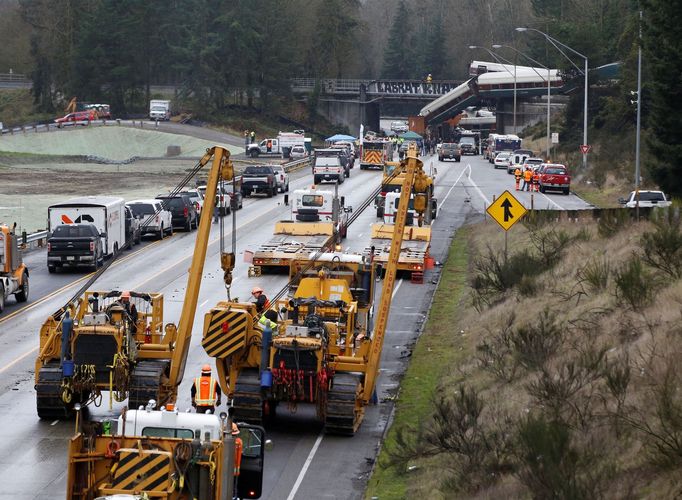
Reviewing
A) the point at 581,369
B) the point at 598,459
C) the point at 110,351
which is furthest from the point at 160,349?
the point at 598,459

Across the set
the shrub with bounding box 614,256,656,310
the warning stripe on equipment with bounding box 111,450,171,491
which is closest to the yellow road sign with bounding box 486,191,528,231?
the shrub with bounding box 614,256,656,310

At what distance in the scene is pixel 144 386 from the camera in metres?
22.7

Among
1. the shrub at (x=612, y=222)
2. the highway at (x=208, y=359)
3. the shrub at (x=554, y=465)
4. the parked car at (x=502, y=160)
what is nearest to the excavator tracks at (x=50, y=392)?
the highway at (x=208, y=359)

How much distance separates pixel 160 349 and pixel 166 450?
1021cm

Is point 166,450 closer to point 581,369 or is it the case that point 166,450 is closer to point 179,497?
point 179,497

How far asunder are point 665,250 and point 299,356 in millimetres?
10458

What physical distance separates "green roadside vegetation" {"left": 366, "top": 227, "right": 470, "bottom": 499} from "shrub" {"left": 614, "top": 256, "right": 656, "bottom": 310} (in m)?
4.13

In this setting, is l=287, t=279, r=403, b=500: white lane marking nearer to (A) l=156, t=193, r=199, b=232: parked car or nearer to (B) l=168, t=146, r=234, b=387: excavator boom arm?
(B) l=168, t=146, r=234, b=387: excavator boom arm

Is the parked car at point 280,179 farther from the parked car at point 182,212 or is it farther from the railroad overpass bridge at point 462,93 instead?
the railroad overpass bridge at point 462,93

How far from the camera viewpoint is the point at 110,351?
2242cm

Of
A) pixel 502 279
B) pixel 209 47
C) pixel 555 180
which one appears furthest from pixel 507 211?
pixel 209 47

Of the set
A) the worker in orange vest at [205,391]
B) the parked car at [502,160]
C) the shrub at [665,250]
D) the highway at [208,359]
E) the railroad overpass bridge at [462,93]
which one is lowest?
the highway at [208,359]

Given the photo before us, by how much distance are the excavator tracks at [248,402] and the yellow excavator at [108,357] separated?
1.41 metres

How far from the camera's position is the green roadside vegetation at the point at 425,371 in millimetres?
20078
